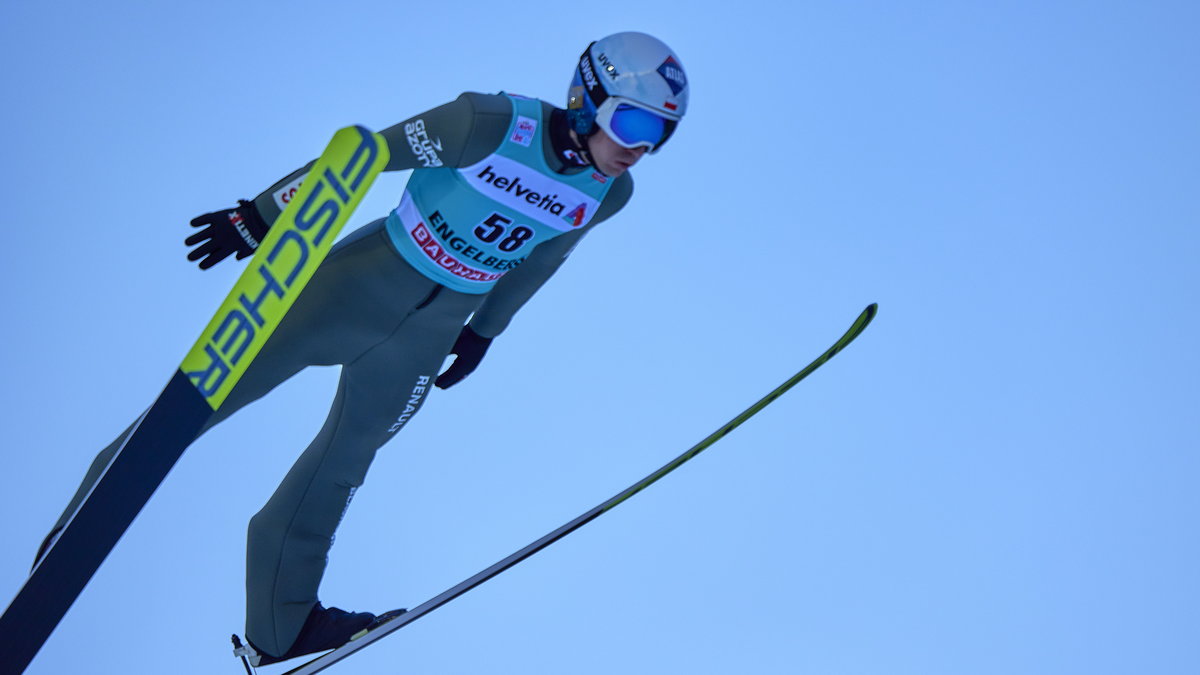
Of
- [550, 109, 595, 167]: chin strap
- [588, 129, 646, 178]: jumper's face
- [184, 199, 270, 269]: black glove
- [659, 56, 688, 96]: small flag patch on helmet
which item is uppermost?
[659, 56, 688, 96]: small flag patch on helmet

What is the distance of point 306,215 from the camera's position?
2330 millimetres

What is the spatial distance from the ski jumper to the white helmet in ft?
0.42

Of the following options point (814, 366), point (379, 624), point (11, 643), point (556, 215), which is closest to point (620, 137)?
point (556, 215)

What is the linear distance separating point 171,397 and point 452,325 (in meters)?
0.78

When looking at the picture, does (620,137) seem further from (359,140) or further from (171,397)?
(171,397)

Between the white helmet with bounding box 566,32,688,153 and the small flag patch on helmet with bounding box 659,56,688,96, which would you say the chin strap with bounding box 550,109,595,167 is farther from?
the small flag patch on helmet with bounding box 659,56,688,96

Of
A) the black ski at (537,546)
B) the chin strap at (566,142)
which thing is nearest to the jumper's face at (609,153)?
the chin strap at (566,142)

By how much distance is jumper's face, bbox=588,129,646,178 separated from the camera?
277 centimetres

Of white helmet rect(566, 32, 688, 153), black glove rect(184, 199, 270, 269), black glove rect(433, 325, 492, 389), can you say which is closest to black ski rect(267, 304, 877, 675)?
black glove rect(433, 325, 492, 389)

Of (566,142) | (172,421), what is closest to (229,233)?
(172,421)

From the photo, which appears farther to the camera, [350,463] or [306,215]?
[350,463]

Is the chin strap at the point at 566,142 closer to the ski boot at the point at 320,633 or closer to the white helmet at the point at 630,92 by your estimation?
the white helmet at the point at 630,92

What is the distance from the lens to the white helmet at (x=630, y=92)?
2.71 m

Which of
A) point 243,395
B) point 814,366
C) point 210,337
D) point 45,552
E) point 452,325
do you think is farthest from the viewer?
point 814,366
